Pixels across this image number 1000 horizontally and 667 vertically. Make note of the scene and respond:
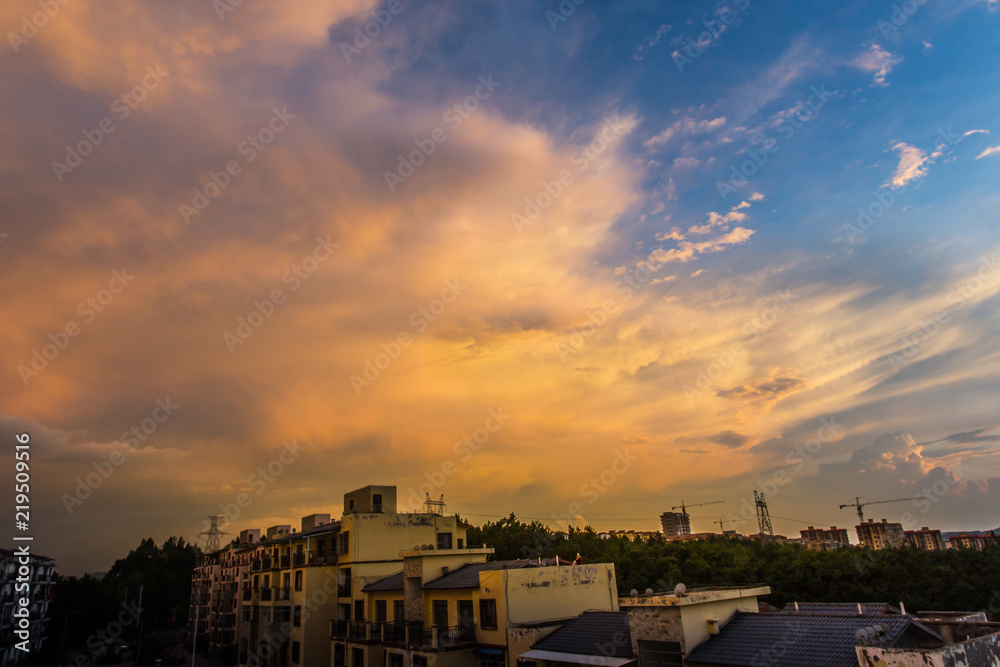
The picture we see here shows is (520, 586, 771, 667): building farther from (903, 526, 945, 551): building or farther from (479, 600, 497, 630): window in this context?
(903, 526, 945, 551): building

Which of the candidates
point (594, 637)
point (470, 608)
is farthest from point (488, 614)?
point (594, 637)

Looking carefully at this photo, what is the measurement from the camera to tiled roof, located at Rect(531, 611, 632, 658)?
20.4 metres

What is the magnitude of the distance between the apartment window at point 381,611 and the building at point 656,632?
13.5m

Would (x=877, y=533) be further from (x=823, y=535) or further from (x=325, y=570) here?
(x=325, y=570)

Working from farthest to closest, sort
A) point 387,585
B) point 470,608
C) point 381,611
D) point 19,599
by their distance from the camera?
point 19,599 → point 381,611 → point 387,585 → point 470,608

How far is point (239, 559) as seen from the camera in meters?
69.6

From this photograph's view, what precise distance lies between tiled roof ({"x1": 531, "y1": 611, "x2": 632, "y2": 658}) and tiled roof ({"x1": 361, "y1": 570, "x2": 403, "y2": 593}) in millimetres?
11391

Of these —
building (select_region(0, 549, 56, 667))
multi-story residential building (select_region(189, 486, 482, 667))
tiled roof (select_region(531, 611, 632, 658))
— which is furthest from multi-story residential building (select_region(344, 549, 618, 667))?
building (select_region(0, 549, 56, 667))

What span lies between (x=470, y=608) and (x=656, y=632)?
1134cm

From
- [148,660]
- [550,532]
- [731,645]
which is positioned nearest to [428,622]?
[731,645]

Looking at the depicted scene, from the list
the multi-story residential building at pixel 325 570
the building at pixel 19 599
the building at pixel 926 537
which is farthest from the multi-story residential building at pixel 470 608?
the building at pixel 926 537

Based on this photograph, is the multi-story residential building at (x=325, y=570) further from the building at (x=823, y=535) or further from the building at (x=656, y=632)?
the building at (x=823, y=535)

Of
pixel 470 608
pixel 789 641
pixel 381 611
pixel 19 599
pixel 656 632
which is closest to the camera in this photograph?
pixel 789 641

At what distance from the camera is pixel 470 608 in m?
27.0
